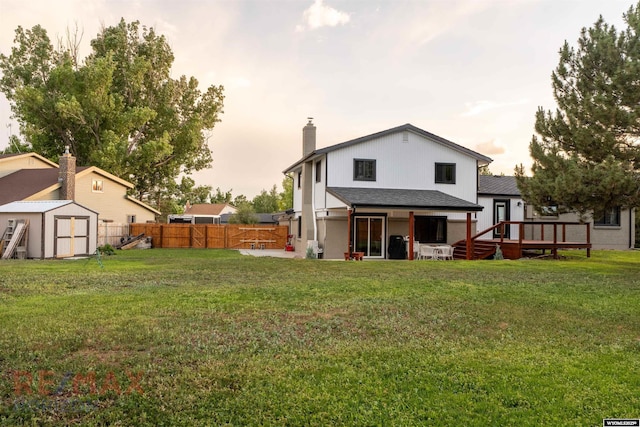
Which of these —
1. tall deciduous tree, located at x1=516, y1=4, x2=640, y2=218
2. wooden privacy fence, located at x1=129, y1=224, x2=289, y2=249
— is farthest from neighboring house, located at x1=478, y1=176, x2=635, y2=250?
wooden privacy fence, located at x1=129, y1=224, x2=289, y2=249

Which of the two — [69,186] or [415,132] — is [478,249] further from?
[69,186]

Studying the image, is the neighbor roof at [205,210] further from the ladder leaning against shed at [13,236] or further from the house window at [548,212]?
the house window at [548,212]

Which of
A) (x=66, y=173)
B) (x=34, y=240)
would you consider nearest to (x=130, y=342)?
(x=34, y=240)

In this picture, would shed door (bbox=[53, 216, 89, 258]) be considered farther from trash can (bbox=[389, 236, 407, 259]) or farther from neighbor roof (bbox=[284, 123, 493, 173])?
trash can (bbox=[389, 236, 407, 259])

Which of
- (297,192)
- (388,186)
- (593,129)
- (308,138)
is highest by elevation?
(308,138)

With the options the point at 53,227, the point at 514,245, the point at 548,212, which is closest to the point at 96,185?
the point at 53,227

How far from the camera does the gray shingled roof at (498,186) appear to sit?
86.3 feet

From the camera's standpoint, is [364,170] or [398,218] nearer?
[398,218]

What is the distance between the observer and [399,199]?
66.6 ft

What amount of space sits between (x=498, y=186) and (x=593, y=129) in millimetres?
11843

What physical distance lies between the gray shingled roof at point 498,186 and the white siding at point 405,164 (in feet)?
10.8

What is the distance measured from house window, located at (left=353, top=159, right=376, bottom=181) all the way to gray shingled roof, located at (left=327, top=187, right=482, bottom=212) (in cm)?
62

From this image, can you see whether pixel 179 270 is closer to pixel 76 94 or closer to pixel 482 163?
pixel 482 163

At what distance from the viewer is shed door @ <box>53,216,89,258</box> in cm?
2081
